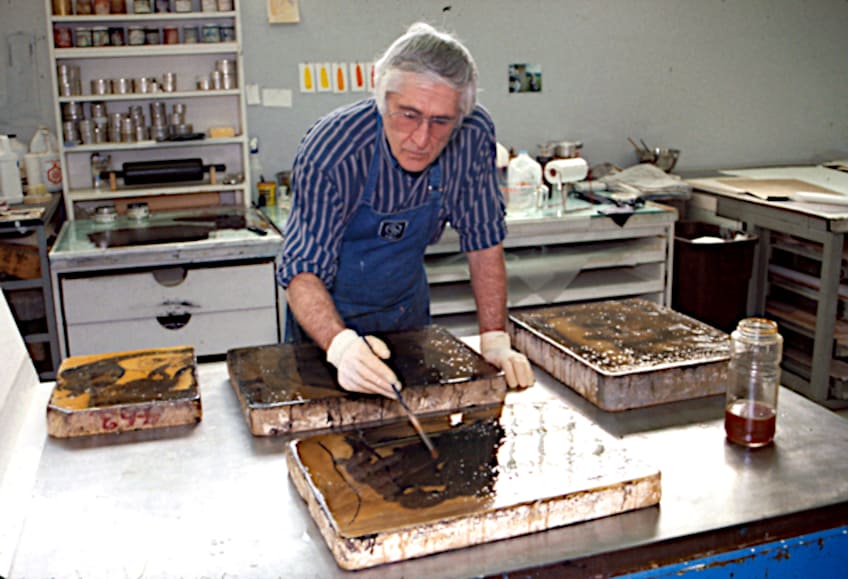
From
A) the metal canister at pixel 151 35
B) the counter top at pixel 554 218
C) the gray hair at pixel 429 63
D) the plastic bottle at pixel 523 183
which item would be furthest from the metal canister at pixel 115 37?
the gray hair at pixel 429 63

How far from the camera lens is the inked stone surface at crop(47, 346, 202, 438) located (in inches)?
67.9

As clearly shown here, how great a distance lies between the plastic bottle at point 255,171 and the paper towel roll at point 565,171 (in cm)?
138

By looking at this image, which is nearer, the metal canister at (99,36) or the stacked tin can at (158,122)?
the metal canister at (99,36)

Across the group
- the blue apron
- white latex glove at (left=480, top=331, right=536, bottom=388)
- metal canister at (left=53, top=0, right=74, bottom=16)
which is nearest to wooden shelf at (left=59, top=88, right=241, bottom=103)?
Result: metal canister at (left=53, top=0, right=74, bottom=16)

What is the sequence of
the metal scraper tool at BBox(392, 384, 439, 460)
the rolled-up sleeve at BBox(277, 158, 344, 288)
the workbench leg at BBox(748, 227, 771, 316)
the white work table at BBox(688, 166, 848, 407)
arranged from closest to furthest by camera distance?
the metal scraper tool at BBox(392, 384, 439, 460)
the rolled-up sleeve at BBox(277, 158, 344, 288)
the white work table at BBox(688, 166, 848, 407)
the workbench leg at BBox(748, 227, 771, 316)

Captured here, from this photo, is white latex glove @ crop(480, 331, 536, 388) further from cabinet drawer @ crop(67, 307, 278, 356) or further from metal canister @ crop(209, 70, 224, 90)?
metal canister @ crop(209, 70, 224, 90)

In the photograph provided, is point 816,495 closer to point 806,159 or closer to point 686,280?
point 686,280

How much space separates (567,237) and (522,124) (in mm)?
975

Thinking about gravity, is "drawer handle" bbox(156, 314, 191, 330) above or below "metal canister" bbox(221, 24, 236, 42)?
below

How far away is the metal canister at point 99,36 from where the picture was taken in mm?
3756

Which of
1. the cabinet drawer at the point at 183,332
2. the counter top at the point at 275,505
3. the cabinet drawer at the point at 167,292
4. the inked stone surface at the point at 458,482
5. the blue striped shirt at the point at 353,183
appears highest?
the blue striped shirt at the point at 353,183

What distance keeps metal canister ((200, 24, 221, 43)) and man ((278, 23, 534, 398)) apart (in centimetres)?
185

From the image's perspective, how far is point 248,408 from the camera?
5.66ft

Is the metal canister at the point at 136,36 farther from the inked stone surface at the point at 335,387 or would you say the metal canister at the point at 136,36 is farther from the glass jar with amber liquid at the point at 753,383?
the glass jar with amber liquid at the point at 753,383
